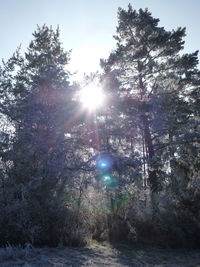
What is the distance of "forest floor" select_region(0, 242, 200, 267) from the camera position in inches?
293

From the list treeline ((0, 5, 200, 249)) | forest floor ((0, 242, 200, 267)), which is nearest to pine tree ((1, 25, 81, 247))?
treeline ((0, 5, 200, 249))

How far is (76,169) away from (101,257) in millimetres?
3282

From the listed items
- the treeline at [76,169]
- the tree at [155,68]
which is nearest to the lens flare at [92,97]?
the treeline at [76,169]

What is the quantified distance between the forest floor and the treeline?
72cm

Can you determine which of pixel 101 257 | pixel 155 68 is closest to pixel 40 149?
pixel 101 257

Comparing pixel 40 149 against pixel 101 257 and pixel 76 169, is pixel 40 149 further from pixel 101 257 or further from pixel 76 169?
pixel 101 257

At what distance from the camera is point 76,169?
11148mm

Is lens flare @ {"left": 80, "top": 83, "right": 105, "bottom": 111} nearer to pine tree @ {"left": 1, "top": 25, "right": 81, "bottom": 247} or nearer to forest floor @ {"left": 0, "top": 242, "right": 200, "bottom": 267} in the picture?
pine tree @ {"left": 1, "top": 25, "right": 81, "bottom": 247}

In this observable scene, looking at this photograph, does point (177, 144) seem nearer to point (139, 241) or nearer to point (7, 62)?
point (139, 241)

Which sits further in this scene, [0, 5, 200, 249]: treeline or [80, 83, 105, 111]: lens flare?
[80, 83, 105, 111]: lens flare

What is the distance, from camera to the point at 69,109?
12.4 m

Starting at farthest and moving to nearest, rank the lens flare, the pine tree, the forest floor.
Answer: the lens flare < the pine tree < the forest floor

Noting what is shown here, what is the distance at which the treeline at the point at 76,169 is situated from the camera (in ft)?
32.4

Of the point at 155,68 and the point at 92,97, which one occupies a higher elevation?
the point at 155,68
